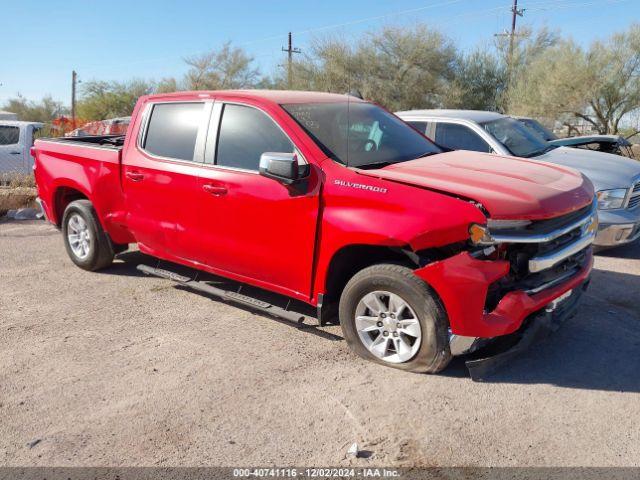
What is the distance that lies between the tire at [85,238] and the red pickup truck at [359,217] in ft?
2.03

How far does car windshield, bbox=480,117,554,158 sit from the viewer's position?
7.34 m

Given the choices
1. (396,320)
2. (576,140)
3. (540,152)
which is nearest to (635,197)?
(540,152)

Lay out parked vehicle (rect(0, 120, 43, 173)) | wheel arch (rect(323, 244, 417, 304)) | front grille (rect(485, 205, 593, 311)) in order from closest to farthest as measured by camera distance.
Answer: front grille (rect(485, 205, 593, 311)), wheel arch (rect(323, 244, 417, 304)), parked vehicle (rect(0, 120, 43, 173))

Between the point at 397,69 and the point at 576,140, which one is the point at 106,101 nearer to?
the point at 397,69

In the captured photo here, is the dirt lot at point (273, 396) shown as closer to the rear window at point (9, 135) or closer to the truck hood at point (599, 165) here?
the truck hood at point (599, 165)

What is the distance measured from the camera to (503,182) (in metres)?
3.85

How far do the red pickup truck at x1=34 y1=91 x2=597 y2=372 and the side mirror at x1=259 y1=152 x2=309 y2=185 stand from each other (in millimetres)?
11

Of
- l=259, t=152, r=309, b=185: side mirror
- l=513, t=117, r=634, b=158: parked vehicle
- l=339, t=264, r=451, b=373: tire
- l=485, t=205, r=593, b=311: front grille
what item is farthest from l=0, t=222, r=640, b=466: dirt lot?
l=513, t=117, r=634, b=158: parked vehicle

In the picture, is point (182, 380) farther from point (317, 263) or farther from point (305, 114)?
point (305, 114)

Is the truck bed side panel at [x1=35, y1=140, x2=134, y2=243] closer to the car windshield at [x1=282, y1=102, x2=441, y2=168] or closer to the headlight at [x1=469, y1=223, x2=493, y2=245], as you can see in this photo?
the car windshield at [x1=282, y1=102, x2=441, y2=168]

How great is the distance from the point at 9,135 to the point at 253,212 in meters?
11.9

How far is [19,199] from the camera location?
33.7ft

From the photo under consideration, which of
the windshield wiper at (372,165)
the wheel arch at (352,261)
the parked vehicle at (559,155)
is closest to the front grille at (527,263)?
the wheel arch at (352,261)

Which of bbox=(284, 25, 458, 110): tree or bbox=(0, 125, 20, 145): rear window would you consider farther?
bbox=(284, 25, 458, 110): tree
